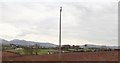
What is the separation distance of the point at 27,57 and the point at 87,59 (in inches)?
178

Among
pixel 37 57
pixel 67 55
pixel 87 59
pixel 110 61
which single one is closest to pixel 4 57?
pixel 37 57

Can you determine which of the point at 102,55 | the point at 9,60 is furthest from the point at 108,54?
the point at 9,60

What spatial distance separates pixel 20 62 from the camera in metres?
22.5

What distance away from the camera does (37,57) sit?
2281 cm

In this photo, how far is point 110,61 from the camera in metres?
21.4

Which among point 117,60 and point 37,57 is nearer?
point 117,60

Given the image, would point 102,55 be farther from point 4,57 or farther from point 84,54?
point 4,57

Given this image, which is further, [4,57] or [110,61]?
[4,57]

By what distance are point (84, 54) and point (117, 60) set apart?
2.40 metres

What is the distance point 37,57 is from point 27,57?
75cm

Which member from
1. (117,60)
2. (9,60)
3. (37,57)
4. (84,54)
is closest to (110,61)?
(117,60)

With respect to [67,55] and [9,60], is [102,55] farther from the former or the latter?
[9,60]

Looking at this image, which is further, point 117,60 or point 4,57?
point 4,57

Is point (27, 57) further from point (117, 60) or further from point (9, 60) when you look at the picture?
point (117, 60)
